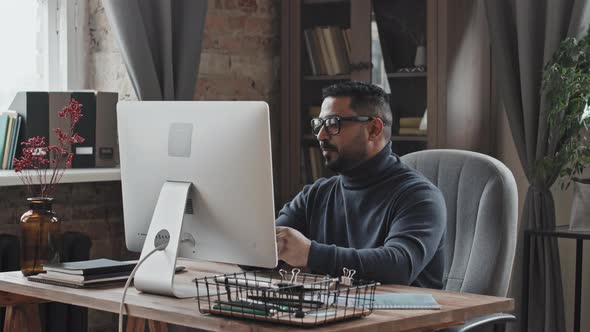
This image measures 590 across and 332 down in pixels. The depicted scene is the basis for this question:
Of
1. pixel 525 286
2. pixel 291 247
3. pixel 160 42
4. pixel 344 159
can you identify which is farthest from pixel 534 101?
pixel 291 247

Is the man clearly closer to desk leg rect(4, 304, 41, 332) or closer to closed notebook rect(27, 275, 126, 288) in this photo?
closed notebook rect(27, 275, 126, 288)

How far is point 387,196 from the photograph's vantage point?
2.72 metres

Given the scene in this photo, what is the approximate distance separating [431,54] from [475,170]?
125 cm

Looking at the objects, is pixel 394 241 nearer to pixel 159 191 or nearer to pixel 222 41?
pixel 159 191

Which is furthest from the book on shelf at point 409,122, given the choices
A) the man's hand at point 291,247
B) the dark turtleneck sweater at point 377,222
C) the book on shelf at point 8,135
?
the man's hand at point 291,247

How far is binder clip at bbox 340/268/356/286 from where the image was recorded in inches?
86.8

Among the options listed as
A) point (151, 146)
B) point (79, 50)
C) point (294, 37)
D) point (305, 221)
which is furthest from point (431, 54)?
point (151, 146)

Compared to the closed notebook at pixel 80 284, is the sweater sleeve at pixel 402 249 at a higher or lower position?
higher

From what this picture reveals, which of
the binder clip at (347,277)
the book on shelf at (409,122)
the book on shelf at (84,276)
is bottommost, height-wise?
the book on shelf at (84,276)

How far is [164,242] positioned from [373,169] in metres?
0.76

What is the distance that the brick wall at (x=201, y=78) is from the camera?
3.79 m

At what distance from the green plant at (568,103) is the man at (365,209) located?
2.57 ft

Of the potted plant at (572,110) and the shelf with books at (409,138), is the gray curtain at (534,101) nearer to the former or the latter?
the potted plant at (572,110)

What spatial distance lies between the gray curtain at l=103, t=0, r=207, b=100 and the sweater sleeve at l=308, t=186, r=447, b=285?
62.4 inches
